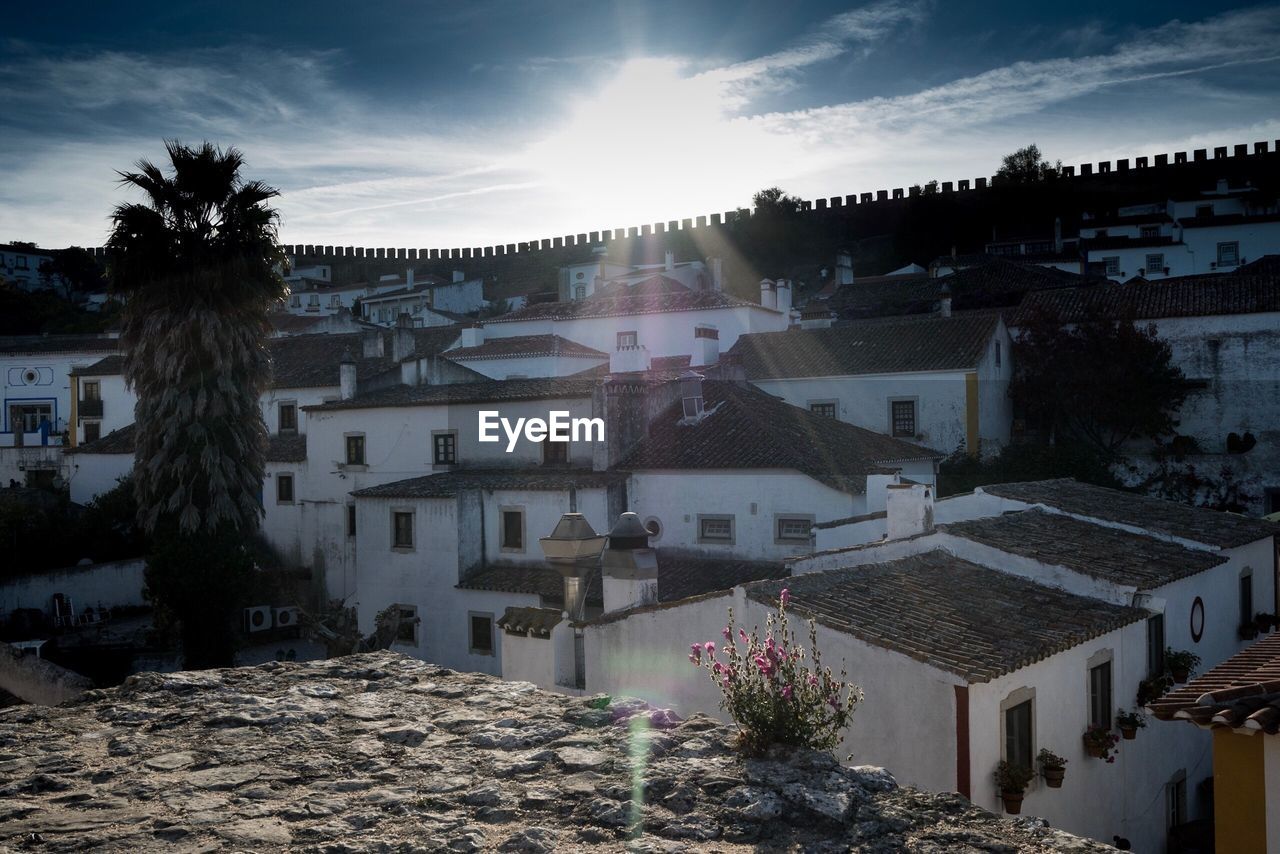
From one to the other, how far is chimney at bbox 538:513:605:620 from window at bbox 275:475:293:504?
21.2 meters

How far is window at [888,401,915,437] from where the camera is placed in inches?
1268

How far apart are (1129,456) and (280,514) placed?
84.8 ft

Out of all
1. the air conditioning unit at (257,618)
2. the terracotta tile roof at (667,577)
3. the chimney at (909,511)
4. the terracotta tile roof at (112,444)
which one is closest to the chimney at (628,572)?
the chimney at (909,511)

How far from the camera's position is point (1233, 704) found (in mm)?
8062

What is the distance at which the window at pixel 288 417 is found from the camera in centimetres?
3481

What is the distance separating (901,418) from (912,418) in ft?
1.16

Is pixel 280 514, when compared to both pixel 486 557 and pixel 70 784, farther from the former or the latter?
pixel 70 784

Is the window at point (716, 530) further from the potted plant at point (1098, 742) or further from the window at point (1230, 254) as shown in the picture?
the window at point (1230, 254)

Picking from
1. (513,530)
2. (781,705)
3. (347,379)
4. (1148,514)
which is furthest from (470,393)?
(781,705)

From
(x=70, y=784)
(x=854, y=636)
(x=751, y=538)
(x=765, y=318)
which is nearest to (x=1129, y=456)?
(x=765, y=318)

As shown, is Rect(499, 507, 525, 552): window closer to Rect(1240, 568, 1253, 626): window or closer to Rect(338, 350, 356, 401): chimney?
Rect(338, 350, 356, 401): chimney

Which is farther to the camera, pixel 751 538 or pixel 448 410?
pixel 448 410

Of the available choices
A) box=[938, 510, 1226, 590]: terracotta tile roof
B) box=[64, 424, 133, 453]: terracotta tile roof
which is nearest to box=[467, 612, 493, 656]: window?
box=[938, 510, 1226, 590]: terracotta tile roof

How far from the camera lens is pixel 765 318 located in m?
39.8
